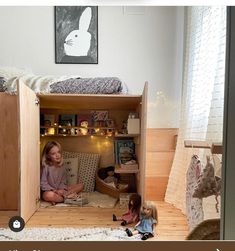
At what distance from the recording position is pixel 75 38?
65cm

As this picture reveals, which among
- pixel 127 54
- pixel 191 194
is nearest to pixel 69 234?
pixel 191 194

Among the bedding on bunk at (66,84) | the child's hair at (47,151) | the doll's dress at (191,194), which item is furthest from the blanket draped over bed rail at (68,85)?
the doll's dress at (191,194)

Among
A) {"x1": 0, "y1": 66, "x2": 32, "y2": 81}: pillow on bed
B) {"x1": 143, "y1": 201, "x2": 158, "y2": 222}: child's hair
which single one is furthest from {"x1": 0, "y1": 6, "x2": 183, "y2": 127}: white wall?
{"x1": 143, "y1": 201, "x2": 158, "y2": 222}: child's hair

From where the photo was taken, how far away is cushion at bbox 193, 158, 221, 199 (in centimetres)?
59

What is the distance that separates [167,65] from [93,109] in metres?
0.24

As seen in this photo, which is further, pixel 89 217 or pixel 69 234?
pixel 89 217

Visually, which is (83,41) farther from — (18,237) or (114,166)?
(18,237)

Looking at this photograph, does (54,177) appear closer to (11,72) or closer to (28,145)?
(28,145)

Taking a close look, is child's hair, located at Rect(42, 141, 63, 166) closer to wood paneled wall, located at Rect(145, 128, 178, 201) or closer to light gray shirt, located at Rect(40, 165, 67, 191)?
light gray shirt, located at Rect(40, 165, 67, 191)

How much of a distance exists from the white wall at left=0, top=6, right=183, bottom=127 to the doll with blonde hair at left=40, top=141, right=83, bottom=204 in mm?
214

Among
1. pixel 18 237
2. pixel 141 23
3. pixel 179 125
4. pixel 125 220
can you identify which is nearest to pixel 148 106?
pixel 179 125

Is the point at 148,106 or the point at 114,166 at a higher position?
the point at 148,106

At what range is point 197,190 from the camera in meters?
0.64

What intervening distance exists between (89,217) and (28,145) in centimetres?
27
